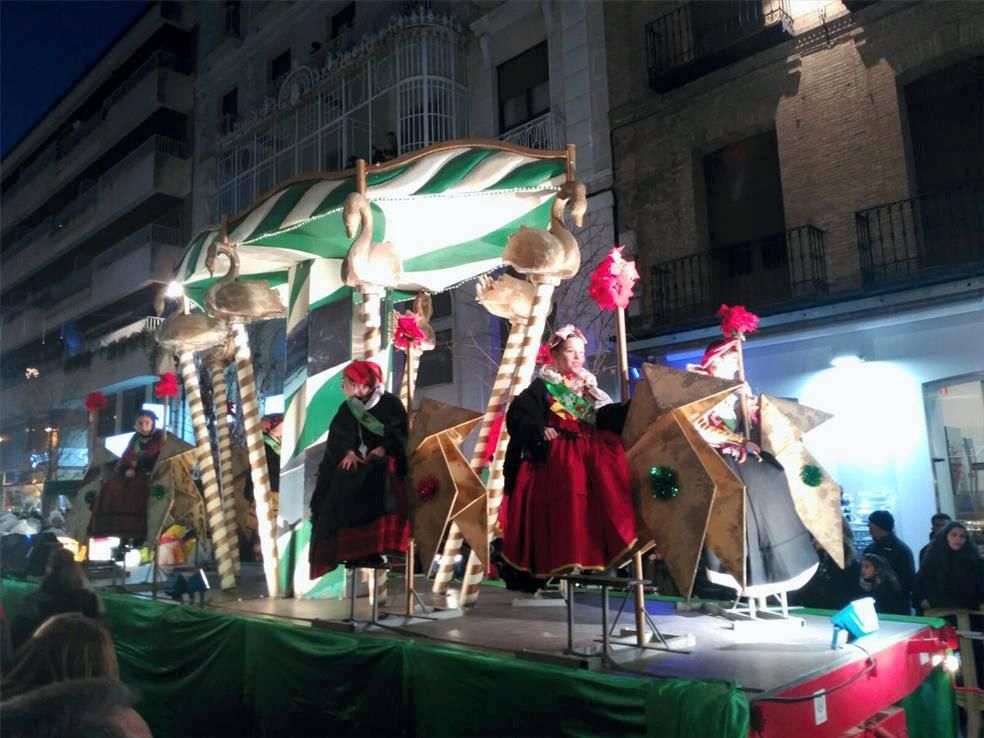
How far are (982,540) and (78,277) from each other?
1407cm

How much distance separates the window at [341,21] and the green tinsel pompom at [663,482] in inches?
605

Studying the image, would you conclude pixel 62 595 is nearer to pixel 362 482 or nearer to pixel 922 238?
pixel 362 482

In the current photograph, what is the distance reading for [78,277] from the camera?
14.0m

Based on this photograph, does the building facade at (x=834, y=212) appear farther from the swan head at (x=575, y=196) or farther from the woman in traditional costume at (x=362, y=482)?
the woman in traditional costume at (x=362, y=482)

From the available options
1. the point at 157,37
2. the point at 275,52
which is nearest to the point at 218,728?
the point at 275,52

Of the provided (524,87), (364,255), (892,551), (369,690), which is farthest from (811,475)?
(524,87)

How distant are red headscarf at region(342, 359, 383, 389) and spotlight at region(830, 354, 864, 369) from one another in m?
7.06

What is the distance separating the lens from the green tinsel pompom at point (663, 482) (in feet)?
11.1

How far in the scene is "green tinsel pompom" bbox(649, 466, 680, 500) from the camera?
3369 millimetres

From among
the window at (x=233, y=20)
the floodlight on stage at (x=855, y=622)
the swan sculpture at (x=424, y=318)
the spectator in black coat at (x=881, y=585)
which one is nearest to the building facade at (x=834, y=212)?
the spectator in black coat at (x=881, y=585)

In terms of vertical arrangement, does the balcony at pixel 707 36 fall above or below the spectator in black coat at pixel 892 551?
above

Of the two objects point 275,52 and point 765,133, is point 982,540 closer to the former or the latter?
point 765,133

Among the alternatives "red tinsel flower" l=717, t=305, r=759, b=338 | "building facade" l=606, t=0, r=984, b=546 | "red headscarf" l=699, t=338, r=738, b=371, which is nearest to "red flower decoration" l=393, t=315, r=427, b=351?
"red headscarf" l=699, t=338, r=738, b=371

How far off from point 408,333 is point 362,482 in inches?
56.7
